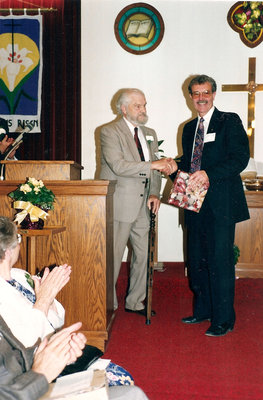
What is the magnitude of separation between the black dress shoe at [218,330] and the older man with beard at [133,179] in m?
0.60

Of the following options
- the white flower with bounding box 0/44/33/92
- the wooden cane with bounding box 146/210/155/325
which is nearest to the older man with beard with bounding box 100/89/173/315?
the wooden cane with bounding box 146/210/155/325

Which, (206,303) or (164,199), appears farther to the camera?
(164,199)

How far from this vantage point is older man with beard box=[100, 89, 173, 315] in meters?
3.30

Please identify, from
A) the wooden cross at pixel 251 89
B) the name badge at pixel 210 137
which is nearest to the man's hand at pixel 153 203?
the name badge at pixel 210 137

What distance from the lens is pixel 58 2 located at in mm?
5547

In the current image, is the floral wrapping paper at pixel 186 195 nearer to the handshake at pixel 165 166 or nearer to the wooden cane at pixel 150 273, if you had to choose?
the handshake at pixel 165 166

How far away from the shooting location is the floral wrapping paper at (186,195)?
2.97m

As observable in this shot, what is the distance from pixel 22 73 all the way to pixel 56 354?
4.93 meters

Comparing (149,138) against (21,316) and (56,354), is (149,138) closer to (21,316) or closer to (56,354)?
(21,316)

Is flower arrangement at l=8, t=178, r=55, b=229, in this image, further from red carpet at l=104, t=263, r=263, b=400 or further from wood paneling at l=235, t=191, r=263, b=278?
wood paneling at l=235, t=191, r=263, b=278

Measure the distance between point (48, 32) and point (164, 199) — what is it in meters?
2.52

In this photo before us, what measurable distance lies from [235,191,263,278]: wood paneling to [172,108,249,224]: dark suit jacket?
1.41 metres

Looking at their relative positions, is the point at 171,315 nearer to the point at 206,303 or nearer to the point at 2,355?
the point at 206,303

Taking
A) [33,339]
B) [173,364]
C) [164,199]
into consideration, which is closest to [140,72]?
[164,199]
